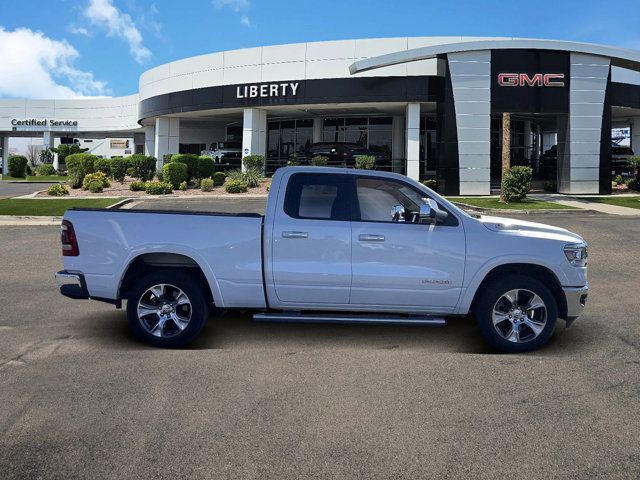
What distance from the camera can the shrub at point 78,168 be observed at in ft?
100

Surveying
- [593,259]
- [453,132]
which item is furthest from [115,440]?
[453,132]

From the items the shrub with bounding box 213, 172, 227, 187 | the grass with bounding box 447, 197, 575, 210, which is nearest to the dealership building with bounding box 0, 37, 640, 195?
the grass with bounding box 447, 197, 575, 210

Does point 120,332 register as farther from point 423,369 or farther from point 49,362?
point 423,369

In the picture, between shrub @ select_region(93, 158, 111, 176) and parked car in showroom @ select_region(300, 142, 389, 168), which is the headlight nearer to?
parked car in showroom @ select_region(300, 142, 389, 168)

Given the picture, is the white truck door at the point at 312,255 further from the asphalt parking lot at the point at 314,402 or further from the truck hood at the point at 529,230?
the truck hood at the point at 529,230

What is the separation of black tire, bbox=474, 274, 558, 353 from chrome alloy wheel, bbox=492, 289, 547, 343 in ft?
0.10

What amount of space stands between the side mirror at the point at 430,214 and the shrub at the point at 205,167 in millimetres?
27212

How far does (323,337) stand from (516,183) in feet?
61.7

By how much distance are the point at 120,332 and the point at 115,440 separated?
8.98 ft

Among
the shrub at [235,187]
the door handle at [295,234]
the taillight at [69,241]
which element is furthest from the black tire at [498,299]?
the shrub at [235,187]

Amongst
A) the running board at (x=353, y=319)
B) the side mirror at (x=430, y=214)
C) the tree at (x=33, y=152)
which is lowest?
the running board at (x=353, y=319)

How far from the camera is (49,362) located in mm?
5156

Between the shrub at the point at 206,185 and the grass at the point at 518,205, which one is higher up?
the shrub at the point at 206,185

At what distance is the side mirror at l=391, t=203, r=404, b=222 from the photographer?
5621 mm
